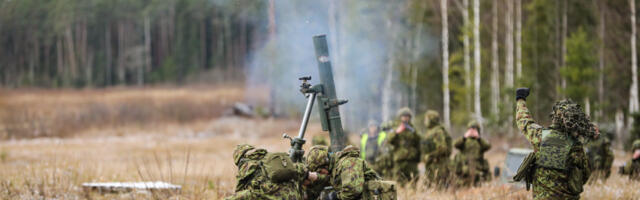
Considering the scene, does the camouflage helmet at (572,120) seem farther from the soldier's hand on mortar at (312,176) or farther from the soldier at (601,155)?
the soldier at (601,155)

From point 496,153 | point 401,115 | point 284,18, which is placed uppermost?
point 284,18

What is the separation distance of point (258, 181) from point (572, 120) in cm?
317

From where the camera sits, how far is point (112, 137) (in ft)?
92.1

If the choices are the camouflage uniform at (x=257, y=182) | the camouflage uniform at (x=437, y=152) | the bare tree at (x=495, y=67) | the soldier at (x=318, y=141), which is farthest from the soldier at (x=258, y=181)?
the bare tree at (x=495, y=67)

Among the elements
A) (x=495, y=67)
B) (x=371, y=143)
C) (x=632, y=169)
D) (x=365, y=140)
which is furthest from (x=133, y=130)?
(x=632, y=169)

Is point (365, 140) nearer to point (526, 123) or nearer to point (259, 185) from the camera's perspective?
point (526, 123)

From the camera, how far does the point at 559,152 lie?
6.22 meters

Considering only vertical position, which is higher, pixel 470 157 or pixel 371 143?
pixel 371 143

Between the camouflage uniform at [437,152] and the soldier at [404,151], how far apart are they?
0.25 metres

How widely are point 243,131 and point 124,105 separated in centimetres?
744

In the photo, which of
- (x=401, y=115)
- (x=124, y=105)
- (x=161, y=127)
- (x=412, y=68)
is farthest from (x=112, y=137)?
(x=401, y=115)

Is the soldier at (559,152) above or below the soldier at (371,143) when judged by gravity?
above

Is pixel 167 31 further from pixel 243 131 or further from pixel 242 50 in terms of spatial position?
pixel 243 131

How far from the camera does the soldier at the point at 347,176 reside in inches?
219
